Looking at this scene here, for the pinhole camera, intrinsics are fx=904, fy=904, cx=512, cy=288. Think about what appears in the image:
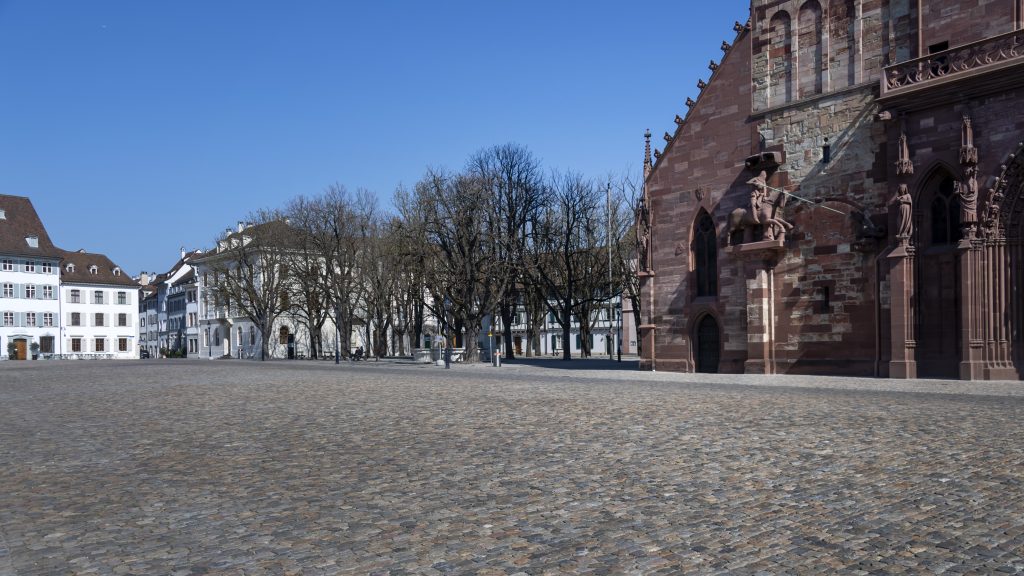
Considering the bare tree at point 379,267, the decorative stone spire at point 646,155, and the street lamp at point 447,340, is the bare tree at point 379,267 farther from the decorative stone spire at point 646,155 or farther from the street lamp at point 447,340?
the decorative stone spire at point 646,155

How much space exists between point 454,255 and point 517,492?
44.4m

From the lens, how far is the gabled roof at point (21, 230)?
96.1m

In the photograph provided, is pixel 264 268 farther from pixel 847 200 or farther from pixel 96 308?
pixel 847 200

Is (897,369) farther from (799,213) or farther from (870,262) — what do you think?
(799,213)

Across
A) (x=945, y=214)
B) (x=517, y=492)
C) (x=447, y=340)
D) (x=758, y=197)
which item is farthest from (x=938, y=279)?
(x=447, y=340)

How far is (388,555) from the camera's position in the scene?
19.2ft

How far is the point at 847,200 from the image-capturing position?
30703mm

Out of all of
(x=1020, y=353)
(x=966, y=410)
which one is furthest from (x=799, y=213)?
(x=966, y=410)

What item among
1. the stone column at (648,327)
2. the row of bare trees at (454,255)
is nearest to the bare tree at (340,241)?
the row of bare trees at (454,255)

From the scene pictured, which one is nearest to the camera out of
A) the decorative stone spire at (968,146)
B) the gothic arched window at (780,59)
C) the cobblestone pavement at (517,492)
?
the cobblestone pavement at (517,492)

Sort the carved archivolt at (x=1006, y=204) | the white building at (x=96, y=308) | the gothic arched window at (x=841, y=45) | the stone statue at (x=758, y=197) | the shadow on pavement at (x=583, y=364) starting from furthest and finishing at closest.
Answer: the white building at (x=96, y=308), the shadow on pavement at (x=583, y=364), the stone statue at (x=758, y=197), the gothic arched window at (x=841, y=45), the carved archivolt at (x=1006, y=204)

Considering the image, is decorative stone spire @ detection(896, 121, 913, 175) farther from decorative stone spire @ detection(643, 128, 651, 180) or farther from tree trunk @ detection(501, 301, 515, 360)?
tree trunk @ detection(501, 301, 515, 360)

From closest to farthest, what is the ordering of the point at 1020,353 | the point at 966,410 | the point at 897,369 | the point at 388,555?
the point at 388,555 → the point at 966,410 → the point at 1020,353 → the point at 897,369

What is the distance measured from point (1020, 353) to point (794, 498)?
74.5ft
